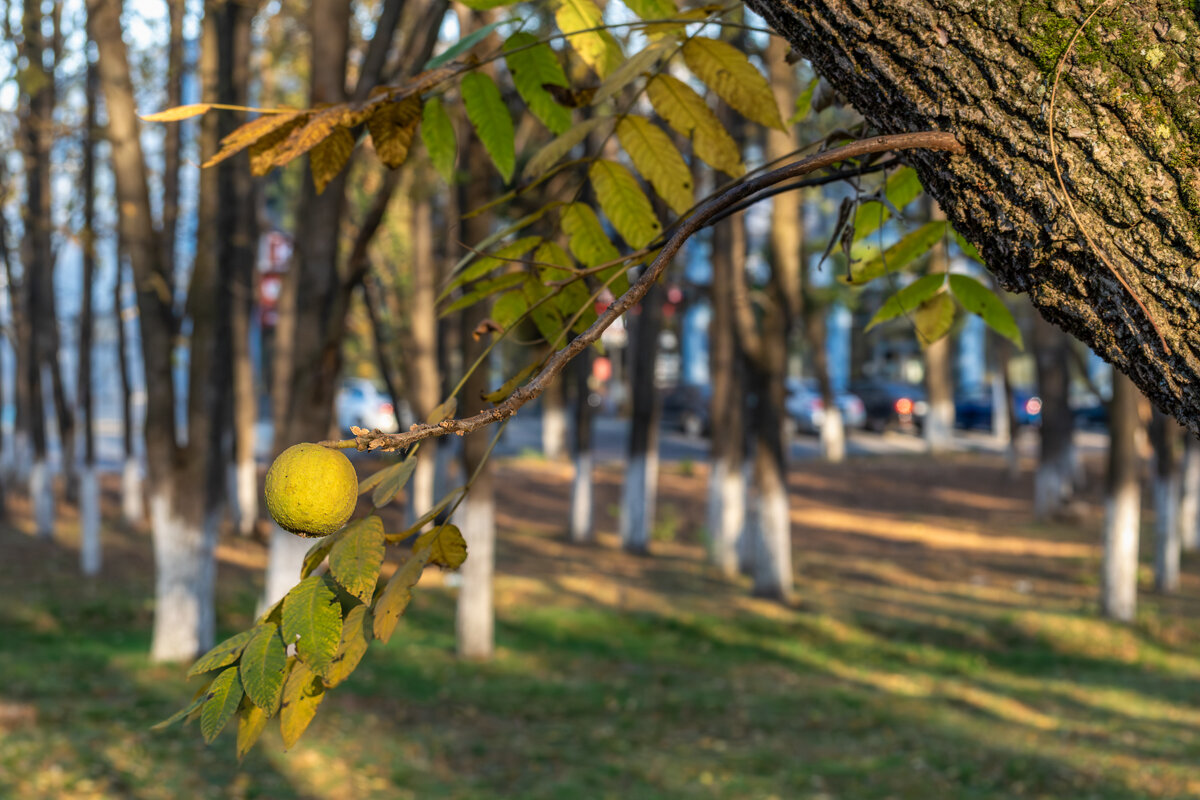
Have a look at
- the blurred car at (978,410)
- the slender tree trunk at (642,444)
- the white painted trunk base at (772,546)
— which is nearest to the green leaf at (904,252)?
the white painted trunk base at (772,546)

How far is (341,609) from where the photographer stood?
138 cm

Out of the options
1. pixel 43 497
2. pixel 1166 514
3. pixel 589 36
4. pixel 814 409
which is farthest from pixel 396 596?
pixel 814 409

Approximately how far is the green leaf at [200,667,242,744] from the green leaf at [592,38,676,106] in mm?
1098

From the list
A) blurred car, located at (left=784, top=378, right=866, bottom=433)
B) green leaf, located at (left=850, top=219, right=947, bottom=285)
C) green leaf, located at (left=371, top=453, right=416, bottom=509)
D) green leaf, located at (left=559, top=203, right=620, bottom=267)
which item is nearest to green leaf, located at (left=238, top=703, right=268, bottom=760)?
green leaf, located at (left=371, top=453, right=416, bottom=509)

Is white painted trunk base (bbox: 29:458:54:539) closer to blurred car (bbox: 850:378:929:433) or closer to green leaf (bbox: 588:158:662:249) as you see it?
green leaf (bbox: 588:158:662:249)

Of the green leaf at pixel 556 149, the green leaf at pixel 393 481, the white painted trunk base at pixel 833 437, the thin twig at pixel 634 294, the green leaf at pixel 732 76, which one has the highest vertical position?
the green leaf at pixel 732 76

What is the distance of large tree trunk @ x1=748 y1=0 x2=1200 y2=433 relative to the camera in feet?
4.33

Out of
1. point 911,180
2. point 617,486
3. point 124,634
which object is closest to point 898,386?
point 617,486

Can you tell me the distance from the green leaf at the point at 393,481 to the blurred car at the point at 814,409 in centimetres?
3634

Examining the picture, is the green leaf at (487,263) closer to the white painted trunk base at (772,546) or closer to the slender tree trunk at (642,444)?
the white painted trunk base at (772,546)

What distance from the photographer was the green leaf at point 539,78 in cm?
199

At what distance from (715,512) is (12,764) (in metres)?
10.3

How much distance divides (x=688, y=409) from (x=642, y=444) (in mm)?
21740

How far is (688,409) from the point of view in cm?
3831
